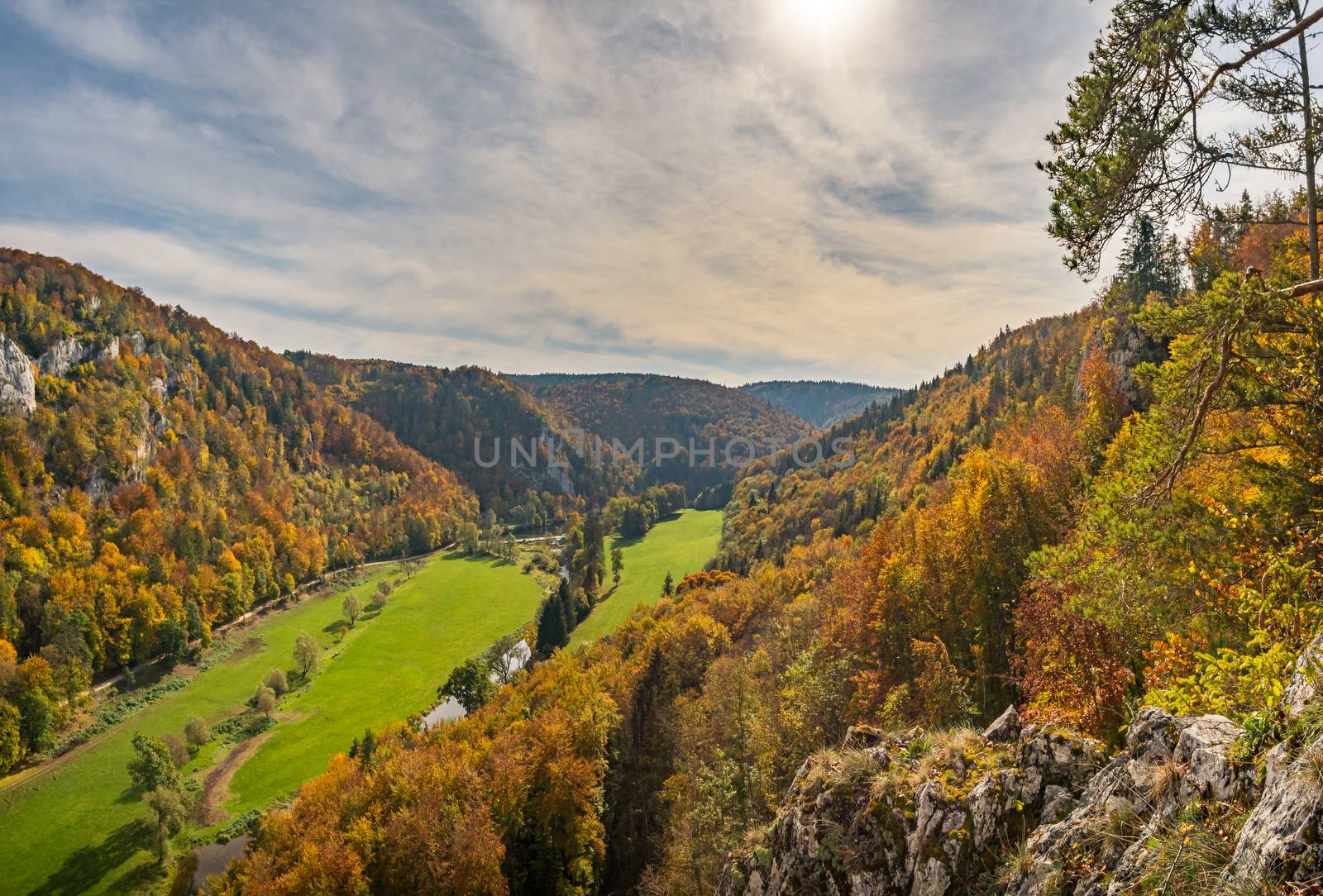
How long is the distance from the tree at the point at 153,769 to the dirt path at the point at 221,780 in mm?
3521

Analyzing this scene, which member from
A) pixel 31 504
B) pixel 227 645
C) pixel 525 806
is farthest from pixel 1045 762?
pixel 31 504

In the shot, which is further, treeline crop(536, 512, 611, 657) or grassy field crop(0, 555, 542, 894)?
treeline crop(536, 512, 611, 657)

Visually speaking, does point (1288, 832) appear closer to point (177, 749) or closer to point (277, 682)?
point (177, 749)

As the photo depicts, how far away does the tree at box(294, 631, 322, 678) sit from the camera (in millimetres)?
81000

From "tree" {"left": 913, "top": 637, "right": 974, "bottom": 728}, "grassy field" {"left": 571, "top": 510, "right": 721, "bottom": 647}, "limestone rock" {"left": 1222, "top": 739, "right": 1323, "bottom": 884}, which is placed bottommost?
"grassy field" {"left": 571, "top": 510, "right": 721, "bottom": 647}

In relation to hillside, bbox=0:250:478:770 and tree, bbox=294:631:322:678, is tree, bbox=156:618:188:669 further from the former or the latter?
tree, bbox=294:631:322:678

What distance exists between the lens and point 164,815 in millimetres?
46875

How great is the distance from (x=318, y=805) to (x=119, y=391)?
122 metres

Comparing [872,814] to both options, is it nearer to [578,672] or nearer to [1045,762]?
[1045,762]

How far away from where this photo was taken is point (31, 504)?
89.8m

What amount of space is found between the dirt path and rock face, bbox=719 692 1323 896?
2222 inches

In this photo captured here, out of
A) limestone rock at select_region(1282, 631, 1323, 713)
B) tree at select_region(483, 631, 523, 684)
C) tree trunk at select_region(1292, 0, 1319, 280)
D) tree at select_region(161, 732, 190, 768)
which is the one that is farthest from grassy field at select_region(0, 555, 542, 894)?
tree trunk at select_region(1292, 0, 1319, 280)

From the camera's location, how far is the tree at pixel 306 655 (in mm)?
81000

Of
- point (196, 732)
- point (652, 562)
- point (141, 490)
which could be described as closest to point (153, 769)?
point (196, 732)
